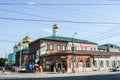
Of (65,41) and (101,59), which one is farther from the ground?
(65,41)

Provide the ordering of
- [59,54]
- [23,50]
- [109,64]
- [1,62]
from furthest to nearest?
[1,62] → [23,50] → [109,64] → [59,54]

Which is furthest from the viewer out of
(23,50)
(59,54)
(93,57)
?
(23,50)

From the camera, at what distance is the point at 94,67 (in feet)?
243

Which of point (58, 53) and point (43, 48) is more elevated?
point (43, 48)

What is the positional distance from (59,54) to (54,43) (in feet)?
57.6

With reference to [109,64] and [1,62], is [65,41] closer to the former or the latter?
[109,64]

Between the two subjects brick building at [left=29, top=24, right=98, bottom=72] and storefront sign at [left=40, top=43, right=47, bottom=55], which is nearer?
brick building at [left=29, top=24, right=98, bottom=72]

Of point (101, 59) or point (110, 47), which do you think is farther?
point (110, 47)

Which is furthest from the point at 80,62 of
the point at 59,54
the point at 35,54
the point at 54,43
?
the point at 35,54

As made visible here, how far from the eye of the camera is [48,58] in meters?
75.6

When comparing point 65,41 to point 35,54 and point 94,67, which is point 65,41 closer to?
point 35,54

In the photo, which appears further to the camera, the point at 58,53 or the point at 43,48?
the point at 43,48

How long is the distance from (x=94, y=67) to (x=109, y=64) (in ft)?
21.1

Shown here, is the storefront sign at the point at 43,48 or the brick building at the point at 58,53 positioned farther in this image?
the storefront sign at the point at 43,48
